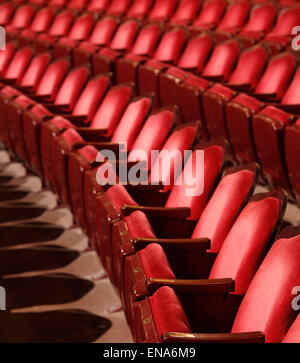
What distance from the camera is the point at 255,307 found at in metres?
0.23

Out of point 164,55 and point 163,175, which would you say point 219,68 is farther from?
point 163,175

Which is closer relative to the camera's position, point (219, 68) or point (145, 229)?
point (145, 229)

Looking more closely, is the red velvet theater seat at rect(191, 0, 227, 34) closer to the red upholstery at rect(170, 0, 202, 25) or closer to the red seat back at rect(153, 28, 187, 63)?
the red upholstery at rect(170, 0, 202, 25)

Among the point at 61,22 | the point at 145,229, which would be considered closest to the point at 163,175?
the point at 145,229

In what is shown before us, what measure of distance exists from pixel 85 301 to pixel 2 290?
0.06 metres

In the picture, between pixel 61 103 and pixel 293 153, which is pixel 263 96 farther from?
pixel 61 103

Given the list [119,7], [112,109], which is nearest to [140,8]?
[119,7]

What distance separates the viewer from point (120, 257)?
0.30 m

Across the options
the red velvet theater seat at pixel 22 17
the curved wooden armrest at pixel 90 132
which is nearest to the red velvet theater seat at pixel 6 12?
the red velvet theater seat at pixel 22 17

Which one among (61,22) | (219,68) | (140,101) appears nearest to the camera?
(140,101)

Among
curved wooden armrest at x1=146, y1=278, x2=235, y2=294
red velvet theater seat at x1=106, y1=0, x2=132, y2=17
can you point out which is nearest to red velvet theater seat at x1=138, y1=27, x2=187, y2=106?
red velvet theater seat at x1=106, y1=0, x2=132, y2=17

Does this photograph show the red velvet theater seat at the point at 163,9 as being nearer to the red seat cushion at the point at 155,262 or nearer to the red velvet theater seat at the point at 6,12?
the red velvet theater seat at the point at 6,12

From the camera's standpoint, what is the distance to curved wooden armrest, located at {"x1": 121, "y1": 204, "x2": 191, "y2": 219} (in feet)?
1.11

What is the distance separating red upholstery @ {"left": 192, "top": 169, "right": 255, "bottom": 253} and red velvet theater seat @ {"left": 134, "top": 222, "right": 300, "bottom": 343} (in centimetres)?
5
